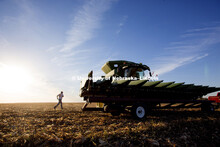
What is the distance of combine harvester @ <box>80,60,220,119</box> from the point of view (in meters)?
7.35

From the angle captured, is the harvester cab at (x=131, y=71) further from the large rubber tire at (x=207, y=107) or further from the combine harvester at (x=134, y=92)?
the large rubber tire at (x=207, y=107)

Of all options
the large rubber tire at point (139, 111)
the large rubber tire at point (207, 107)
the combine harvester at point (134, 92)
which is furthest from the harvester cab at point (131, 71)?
the large rubber tire at point (207, 107)

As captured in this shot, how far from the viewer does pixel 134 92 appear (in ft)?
26.9

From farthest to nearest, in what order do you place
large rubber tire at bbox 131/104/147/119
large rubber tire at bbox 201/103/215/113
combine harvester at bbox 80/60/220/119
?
1. large rubber tire at bbox 201/103/215/113
2. combine harvester at bbox 80/60/220/119
3. large rubber tire at bbox 131/104/147/119

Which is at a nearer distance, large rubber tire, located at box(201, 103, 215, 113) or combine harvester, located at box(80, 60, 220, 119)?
combine harvester, located at box(80, 60, 220, 119)

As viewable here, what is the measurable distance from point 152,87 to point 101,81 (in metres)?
3.37

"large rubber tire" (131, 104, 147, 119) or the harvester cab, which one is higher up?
the harvester cab

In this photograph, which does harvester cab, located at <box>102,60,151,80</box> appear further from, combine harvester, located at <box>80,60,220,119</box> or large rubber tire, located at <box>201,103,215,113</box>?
large rubber tire, located at <box>201,103,215,113</box>

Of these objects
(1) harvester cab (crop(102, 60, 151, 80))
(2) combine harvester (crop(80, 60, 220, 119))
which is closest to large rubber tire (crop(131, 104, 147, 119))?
(2) combine harvester (crop(80, 60, 220, 119))

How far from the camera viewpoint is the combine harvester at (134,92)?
735 centimetres

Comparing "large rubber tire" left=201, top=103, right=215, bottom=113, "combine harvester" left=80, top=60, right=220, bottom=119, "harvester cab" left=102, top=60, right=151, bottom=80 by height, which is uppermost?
"harvester cab" left=102, top=60, right=151, bottom=80

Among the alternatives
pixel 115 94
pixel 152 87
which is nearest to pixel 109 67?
pixel 115 94

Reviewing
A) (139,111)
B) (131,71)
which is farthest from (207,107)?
(131,71)

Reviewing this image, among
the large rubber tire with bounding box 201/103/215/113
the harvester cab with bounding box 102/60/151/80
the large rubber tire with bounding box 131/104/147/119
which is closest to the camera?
the large rubber tire with bounding box 131/104/147/119
